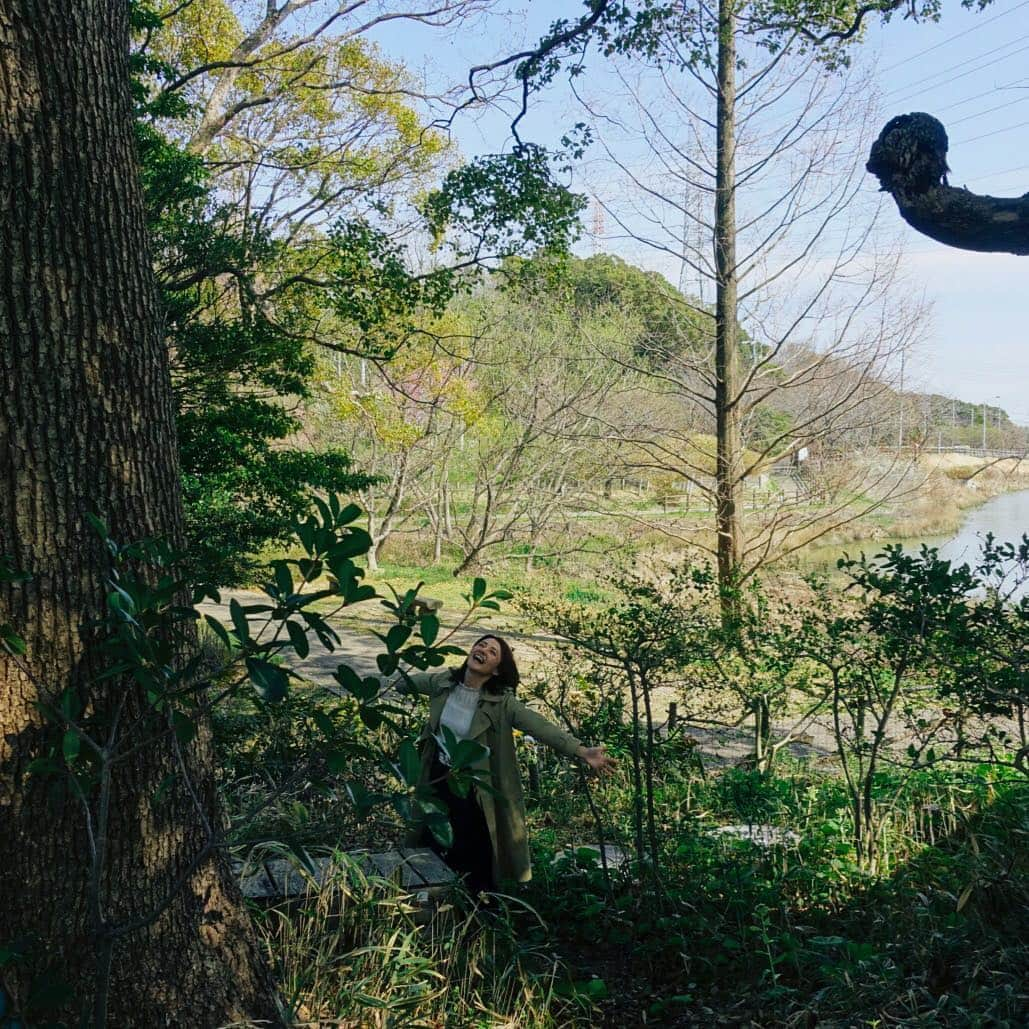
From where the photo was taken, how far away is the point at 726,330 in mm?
12680

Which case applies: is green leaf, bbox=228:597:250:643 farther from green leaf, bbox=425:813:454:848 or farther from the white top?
the white top

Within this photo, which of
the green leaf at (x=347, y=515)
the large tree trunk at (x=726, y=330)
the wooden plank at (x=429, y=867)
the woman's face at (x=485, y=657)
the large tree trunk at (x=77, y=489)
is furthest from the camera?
the large tree trunk at (x=726, y=330)

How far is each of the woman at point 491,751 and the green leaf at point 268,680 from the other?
2628 millimetres

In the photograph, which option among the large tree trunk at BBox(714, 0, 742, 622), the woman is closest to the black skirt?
the woman

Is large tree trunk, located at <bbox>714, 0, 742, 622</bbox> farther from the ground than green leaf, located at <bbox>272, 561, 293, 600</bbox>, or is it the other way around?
large tree trunk, located at <bbox>714, 0, 742, 622</bbox>

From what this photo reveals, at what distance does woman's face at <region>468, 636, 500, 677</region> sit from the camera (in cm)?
480

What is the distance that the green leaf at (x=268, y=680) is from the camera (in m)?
2.00

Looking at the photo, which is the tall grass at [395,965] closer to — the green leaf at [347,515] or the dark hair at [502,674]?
the dark hair at [502,674]

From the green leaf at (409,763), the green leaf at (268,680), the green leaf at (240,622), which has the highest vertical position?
the green leaf at (240,622)

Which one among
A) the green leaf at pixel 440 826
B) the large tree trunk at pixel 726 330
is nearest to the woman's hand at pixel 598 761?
the green leaf at pixel 440 826

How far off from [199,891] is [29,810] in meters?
0.51

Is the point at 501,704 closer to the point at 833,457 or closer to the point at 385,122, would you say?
the point at 833,457

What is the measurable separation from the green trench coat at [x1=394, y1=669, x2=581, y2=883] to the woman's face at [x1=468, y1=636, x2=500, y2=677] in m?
0.13

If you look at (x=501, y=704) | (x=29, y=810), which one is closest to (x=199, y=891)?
(x=29, y=810)
